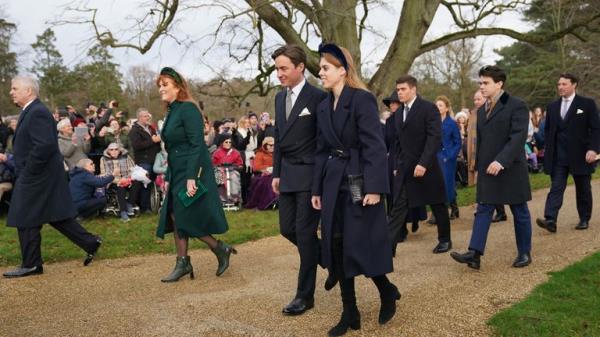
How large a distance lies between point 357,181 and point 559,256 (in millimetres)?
3492

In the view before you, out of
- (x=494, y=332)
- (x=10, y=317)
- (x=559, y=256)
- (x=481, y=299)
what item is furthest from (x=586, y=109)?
(x=10, y=317)

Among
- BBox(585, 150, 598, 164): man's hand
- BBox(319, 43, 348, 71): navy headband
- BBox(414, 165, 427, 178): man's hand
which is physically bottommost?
BBox(414, 165, 427, 178): man's hand

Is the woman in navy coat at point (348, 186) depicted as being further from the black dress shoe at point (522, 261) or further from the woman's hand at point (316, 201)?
the black dress shoe at point (522, 261)

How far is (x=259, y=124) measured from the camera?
43.6ft

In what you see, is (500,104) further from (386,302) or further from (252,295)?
(252,295)

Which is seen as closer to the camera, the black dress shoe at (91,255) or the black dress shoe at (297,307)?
the black dress shoe at (297,307)

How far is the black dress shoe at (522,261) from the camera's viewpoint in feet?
19.2

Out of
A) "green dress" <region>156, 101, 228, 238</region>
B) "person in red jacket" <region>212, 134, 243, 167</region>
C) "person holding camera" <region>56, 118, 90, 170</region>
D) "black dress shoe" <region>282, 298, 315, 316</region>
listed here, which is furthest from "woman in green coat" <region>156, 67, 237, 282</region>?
"person in red jacket" <region>212, 134, 243, 167</region>

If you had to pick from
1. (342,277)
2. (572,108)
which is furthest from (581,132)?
(342,277)

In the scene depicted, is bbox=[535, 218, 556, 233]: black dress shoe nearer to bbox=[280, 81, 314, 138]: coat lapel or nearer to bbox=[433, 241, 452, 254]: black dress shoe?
bbox=[433, 241, 452, 254]: black dress shoe

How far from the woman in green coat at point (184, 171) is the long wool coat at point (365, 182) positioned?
186cm

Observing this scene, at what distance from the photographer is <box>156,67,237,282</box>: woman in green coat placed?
5.61 m

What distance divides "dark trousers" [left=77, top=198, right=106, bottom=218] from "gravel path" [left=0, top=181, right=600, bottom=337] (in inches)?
104

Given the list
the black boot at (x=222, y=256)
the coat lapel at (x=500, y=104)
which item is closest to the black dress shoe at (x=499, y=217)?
the coat lapel at (x=500, y=104)
